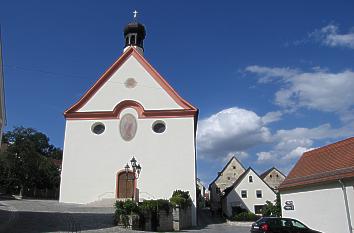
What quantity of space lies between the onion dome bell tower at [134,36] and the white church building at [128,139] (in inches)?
170

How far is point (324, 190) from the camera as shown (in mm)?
20562

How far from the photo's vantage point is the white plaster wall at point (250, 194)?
46406 millimetres

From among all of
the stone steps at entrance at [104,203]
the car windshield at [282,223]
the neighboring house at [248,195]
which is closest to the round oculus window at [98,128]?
the stone steps at entrance at [104,203]

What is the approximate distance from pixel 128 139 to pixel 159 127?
105 inches

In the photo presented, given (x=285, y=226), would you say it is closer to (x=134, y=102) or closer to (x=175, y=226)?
(x=175, y=226)

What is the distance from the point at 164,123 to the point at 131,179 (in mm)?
5140

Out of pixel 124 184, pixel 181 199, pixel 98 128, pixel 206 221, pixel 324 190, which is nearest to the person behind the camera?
pixel 324 190

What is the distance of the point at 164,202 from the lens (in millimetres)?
21297

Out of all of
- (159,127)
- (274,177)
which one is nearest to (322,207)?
(159,127)

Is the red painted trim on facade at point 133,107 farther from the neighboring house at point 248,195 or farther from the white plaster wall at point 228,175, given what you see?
the white plaster wall at point 228,175

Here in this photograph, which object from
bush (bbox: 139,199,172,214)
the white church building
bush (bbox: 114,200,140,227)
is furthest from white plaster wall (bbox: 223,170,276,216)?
bush (bbox: 114,200,140,227)

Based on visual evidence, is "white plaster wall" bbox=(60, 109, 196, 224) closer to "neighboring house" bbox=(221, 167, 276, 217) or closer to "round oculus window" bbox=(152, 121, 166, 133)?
"round oculus window" bbox=(152, 121, 166, 133)


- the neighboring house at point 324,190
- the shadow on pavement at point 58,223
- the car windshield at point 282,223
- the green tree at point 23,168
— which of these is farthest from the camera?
the green tree at point 23,168

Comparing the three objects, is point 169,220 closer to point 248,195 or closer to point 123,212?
point 123,212
